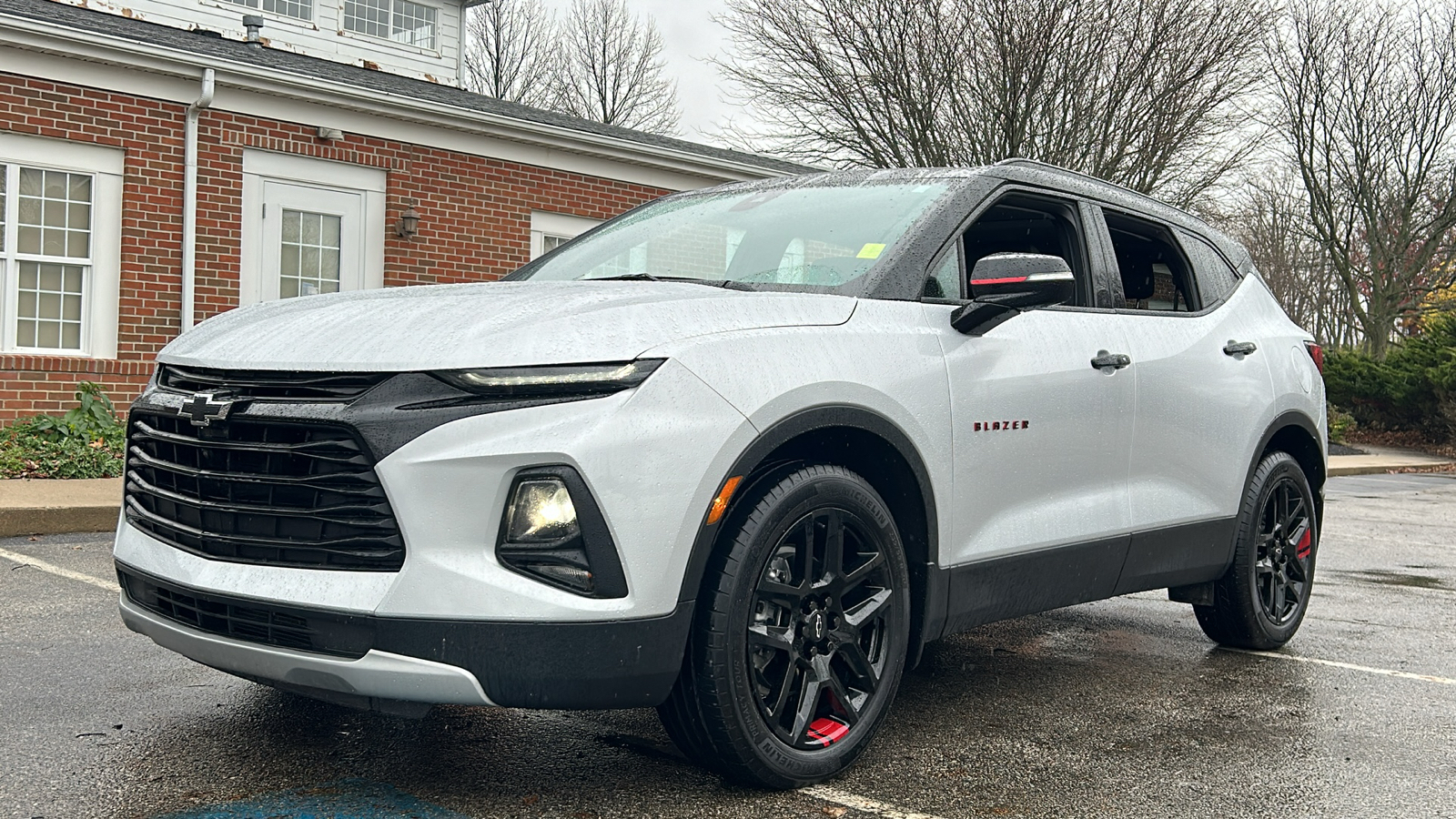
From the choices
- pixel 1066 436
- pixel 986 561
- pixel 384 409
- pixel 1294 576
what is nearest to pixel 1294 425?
pixel 1294 576

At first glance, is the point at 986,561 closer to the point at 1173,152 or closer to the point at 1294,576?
the point at 1294,576

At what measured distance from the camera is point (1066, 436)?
4195 millimetres

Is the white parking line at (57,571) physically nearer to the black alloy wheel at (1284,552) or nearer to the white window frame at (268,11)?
the black alloy wheel at (1284,552)

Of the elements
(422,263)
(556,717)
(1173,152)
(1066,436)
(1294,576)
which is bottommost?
(556,717)

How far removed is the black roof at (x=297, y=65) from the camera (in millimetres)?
12195

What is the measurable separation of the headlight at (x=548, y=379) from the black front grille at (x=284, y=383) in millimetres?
187

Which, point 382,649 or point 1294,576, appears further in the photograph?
point 1294,576

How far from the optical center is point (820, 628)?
3.45m

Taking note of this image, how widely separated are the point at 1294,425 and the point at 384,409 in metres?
4.02

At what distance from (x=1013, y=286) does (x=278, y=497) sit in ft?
6.70

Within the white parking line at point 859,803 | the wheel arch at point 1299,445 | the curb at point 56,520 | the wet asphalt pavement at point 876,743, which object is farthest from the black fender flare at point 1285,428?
the curb at point 56,520

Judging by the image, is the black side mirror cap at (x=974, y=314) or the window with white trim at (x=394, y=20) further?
the window with white trim at (x=394, y=20)

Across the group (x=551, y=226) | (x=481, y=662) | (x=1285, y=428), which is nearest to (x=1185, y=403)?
(x=1285, y=428)

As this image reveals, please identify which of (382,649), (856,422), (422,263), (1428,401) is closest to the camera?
(382,649)
